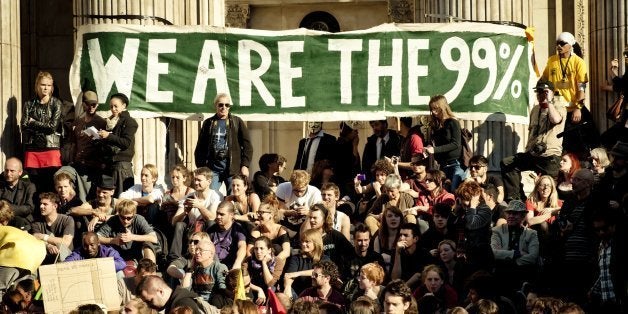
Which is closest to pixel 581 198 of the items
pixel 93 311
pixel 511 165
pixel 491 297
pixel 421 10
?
pixel 491 297

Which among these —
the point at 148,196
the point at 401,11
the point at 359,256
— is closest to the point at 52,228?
the point at 148,196

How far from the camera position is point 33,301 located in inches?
857

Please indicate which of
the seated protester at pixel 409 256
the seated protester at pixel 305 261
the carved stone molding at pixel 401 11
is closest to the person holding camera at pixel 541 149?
the seated protester at pixel 409 256

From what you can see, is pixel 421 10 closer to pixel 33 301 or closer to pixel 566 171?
pixel 566 171

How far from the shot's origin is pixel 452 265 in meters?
21.5

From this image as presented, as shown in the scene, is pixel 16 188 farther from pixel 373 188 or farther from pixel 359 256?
pixel 359 256

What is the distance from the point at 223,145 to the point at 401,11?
746 centimetres

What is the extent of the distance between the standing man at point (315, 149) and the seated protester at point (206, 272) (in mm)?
4638

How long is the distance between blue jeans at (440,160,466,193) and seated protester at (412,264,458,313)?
3.55m

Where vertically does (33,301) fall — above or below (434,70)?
below

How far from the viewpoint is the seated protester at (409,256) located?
858 inches

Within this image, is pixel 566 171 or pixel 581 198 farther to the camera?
pixel 566 171

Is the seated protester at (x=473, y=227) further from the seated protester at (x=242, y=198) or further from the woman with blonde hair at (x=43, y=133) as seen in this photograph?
the woman with blonde hair at (x=43, y=133)

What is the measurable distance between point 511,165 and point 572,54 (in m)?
1.72
